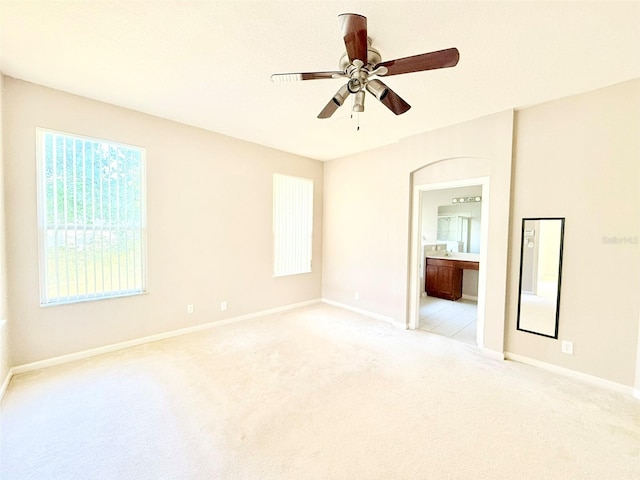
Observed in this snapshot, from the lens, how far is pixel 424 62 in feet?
5.27

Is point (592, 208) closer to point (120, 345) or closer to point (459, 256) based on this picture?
point (459, 256)

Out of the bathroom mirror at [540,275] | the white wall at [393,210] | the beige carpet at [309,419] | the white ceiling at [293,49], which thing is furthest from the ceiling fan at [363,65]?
the beige carpet at [309,419]

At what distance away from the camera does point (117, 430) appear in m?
1.88

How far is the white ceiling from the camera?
167 cm

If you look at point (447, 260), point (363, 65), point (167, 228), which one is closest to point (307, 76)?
point (363, 65)

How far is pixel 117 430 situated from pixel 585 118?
16.0ft

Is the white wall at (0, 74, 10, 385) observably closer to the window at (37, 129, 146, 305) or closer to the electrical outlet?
the window at (37, 129, 146, 305)

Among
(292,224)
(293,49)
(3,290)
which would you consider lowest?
(3,290)

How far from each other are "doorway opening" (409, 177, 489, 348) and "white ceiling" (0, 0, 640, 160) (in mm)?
1604

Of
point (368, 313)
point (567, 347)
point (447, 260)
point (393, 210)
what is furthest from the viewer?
point (447, 260)

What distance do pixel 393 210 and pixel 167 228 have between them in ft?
10.8

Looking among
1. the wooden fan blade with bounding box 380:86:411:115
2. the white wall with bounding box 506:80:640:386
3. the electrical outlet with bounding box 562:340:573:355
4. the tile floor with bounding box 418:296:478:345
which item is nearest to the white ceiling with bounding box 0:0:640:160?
the white wall with bounding box 506:80:640:386

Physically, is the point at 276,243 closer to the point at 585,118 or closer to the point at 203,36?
the point at 203,36

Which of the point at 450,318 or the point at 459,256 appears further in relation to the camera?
the point at 459,256
